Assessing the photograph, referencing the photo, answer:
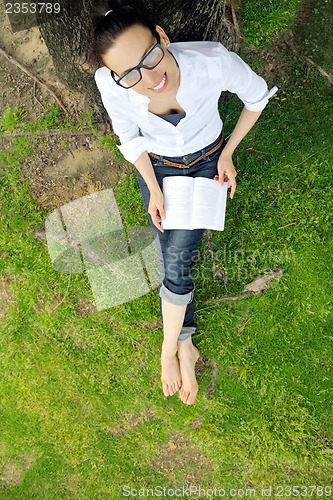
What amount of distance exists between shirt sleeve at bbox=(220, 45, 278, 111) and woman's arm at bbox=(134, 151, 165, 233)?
62cm

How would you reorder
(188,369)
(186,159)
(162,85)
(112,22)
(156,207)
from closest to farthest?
1. (112,22)
2. (162,85)
3. (186,159)
4. (156,207)
5. (188,369)

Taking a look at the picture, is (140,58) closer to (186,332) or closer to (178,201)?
(178,201)

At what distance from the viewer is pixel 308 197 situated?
311 centimetres

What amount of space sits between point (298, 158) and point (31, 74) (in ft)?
6.81

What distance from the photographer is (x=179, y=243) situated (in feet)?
8.89

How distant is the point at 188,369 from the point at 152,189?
1344 millimetres

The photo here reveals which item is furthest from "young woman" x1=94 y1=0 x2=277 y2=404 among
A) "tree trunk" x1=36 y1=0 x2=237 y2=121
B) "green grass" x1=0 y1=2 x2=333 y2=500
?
"green grass" x1=0 y1=2 x2=333 y2=500

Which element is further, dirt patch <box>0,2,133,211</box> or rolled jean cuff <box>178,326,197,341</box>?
dirt patch <box>0,2,133,211</box>

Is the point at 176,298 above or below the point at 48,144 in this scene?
below

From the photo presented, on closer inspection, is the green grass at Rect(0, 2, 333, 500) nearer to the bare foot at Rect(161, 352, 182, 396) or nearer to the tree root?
the bare foot at Rect(161, 352, 182, 396)

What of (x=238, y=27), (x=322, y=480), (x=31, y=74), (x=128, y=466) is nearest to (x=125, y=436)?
(x=128, y=466)

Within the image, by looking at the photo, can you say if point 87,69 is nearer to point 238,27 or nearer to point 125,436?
point 238,27

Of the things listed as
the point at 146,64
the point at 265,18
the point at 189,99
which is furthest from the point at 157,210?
the point at 265,18

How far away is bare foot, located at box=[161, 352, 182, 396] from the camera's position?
3084 millimetres
